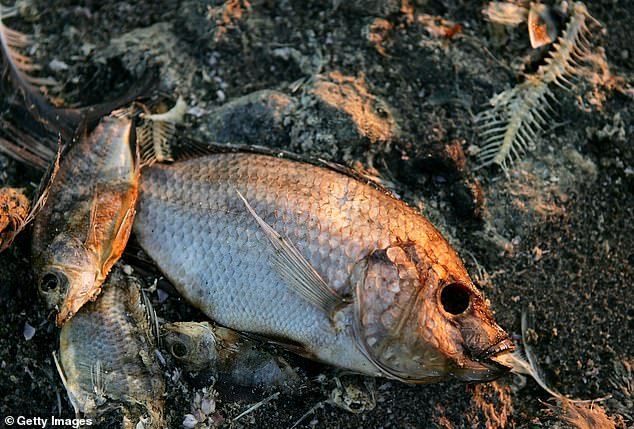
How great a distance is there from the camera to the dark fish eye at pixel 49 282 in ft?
9.98

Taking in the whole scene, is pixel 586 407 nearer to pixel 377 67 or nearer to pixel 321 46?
pixel 377 67

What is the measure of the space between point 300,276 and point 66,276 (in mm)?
1170

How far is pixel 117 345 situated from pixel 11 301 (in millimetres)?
669

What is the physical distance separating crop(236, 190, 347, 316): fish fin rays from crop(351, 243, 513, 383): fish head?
129mm

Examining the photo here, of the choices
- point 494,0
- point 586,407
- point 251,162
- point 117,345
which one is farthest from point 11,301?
point 494,0

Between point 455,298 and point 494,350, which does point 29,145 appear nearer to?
point 455,298

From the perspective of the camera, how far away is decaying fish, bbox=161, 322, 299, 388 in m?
3.05

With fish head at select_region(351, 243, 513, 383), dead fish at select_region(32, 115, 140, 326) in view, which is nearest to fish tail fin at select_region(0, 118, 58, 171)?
dead fish at select_region(32, 115, 140, 326)

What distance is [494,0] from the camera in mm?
3912

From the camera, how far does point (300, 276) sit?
112 inches

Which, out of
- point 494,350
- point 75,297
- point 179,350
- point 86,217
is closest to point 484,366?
point 494,350

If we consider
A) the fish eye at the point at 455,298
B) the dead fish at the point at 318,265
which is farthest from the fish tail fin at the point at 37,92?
the fish eye at the point at 455,298

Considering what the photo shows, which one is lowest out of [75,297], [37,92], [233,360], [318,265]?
[233,360]

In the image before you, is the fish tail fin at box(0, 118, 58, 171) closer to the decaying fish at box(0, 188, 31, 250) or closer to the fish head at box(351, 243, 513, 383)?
the decaying fish at box(0, 188, 31, 250)
